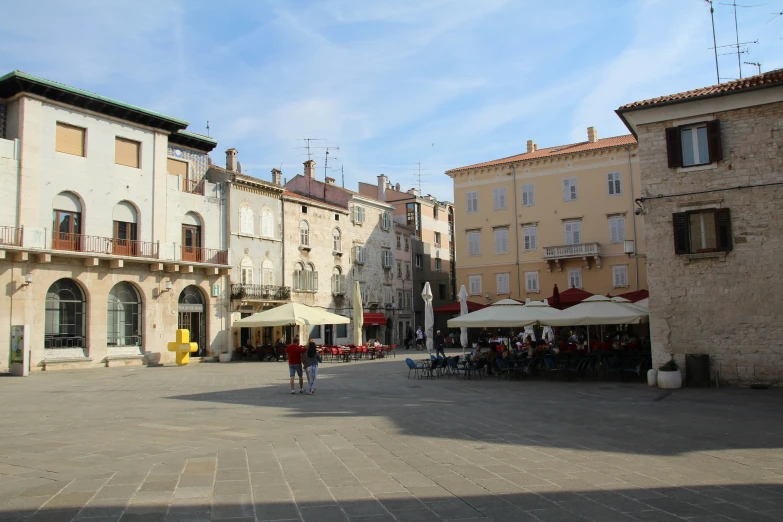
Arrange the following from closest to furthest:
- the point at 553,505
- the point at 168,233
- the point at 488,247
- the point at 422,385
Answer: the point at 553,505
the point at 422,385
the point at 168,233
the point at 488,247

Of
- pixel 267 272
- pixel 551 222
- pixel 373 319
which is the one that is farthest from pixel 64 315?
pixel 551 222

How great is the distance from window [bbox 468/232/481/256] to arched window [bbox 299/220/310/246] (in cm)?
1216

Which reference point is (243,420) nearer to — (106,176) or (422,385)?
(422,385)

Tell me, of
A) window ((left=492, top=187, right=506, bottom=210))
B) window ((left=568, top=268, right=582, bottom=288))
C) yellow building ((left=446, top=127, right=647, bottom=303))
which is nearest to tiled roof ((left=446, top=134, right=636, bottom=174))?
yellow building ((left=446, top=127, right=647, bottom=303))

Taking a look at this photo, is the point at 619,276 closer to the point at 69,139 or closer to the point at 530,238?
the point at 530,238

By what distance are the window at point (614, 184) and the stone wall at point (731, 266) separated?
24778mm

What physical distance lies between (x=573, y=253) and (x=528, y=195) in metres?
5.64

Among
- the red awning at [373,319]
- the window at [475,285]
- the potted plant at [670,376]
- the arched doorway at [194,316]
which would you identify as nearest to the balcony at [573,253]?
the window at [475,285]

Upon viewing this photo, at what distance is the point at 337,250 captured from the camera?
44.2 m

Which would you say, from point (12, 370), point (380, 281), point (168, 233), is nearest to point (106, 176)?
point (168, 233)

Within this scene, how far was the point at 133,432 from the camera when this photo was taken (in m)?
10.3

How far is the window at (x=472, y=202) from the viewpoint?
151ft

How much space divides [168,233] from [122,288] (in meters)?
3.63

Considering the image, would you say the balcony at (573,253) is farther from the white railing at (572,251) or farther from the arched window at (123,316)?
the arched window at (123,316)
